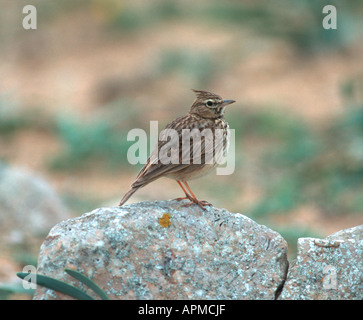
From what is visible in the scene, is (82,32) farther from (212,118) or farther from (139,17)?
(212,118)

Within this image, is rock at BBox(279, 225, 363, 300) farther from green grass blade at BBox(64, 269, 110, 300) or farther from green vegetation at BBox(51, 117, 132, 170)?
green vegetation at BBox(51, 117, 132, 170)

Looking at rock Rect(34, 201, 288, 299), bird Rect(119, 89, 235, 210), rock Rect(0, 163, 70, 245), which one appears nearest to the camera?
rock Rect(34, 201, 288, 299)

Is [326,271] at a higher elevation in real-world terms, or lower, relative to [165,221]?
lower

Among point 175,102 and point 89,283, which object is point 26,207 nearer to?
point 89,283

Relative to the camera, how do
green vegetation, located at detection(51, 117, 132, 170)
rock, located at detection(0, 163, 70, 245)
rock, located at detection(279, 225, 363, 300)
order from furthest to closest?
green vegetation, located at detection(51, 117, 132, 170) → rock, located at detection(0, 163, 70, 245) → rock, located at detection(279, 225, 363, 300)

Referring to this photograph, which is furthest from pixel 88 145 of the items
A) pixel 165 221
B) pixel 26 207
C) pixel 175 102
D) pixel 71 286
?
pixel 71 286

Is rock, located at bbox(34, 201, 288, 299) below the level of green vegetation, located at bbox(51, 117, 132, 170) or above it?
below

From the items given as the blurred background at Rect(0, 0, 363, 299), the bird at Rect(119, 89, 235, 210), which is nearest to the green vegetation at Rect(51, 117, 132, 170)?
the blurred background at Rect(0, 0, 363, 299)
